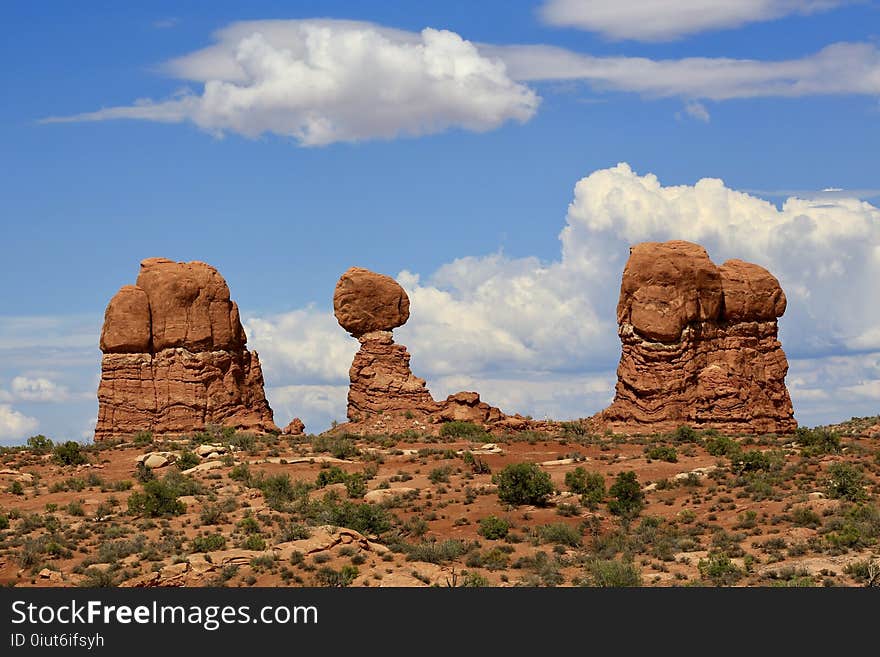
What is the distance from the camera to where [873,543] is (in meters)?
43.6

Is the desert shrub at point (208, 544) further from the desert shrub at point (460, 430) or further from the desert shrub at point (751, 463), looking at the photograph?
the desert shrub at point (460, 430)

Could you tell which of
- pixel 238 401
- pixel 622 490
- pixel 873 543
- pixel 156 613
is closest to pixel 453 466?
pixel 622 490

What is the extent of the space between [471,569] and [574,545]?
5572 mm

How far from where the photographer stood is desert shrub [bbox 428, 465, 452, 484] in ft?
188

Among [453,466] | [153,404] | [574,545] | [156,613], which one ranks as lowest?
[156,613]

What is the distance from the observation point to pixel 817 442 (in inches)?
2525

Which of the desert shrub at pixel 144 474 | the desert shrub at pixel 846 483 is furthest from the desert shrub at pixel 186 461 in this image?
the desert shrub at pixel 846 483

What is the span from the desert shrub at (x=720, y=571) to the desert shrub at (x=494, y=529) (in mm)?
8605

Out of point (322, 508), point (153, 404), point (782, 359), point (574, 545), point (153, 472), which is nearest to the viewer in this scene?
point (574, 545)

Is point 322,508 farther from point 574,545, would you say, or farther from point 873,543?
point 873,543

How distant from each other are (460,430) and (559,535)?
22.7 metres

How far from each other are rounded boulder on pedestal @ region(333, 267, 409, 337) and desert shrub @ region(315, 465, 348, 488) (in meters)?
20.5

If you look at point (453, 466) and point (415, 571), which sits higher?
point (453, 466)

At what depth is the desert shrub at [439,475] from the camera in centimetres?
5731
